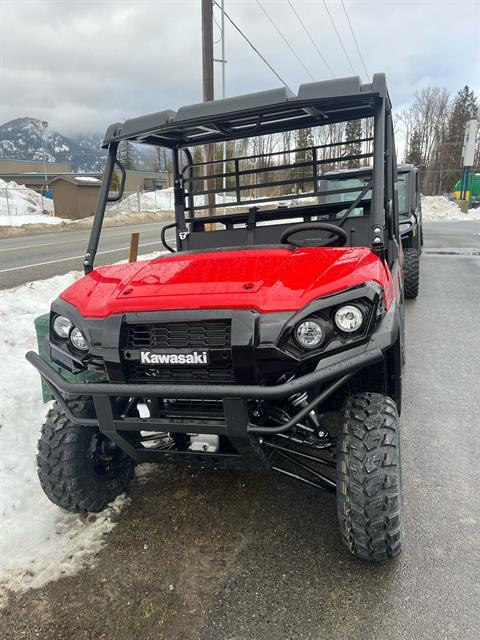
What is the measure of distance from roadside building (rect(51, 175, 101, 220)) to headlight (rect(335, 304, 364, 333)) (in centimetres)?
3641

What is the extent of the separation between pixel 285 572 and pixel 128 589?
69cm

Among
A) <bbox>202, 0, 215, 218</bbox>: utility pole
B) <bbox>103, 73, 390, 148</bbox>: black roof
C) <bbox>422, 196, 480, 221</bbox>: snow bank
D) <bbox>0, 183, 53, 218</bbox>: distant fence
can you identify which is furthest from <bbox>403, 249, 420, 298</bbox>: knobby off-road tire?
<bbox>0, 183, 53, 218</bbox>: distant fence

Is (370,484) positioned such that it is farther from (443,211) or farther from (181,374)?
(443,211)

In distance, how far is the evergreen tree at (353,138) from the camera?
3.48 meters

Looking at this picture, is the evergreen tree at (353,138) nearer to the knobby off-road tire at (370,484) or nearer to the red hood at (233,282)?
the red hood at (233,282)

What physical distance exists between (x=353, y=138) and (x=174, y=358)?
7.58 ft

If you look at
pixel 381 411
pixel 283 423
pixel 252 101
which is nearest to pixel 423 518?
pixel 381 411

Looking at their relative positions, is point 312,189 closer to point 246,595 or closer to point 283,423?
point 283,423

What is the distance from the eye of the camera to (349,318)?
209 cm

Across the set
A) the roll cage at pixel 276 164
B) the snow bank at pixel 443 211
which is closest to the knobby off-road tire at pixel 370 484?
the roll cage at pixel 276 164

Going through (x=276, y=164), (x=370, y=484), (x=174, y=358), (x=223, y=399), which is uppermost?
(x=276, y=164)

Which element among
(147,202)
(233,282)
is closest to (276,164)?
(233,282)

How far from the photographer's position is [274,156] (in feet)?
13.0

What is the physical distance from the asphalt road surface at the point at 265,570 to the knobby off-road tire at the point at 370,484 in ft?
0.69
